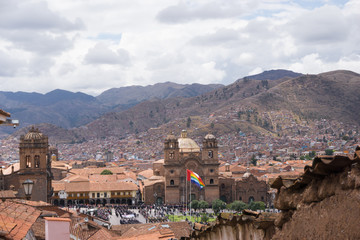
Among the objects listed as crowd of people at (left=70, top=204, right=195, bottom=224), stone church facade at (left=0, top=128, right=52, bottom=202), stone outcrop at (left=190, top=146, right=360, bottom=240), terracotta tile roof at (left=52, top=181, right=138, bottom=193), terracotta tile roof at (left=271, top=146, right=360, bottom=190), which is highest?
terracotta tile roof at (left=271, top=146, right=360, bottom=190)

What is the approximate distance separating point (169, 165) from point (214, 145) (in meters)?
4.95

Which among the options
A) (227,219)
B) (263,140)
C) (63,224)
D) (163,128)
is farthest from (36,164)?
(163,128)

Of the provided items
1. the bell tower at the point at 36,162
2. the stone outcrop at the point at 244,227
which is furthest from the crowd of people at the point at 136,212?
the stone outcrop at the point at 244,227

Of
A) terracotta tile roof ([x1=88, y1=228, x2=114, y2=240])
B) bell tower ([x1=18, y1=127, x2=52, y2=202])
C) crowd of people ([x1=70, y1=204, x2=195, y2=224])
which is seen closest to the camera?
terracotta tile roof ([x1=88, y1=228, x2=114, y2=240])

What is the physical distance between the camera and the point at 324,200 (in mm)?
2785

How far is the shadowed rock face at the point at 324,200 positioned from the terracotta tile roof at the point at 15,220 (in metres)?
4.05

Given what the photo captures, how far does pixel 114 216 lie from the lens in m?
41.9

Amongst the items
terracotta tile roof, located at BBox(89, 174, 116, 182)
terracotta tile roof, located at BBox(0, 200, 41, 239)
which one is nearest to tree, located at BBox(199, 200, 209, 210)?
terracotta tile roof, located at BBox(89, 174, 116, 182)

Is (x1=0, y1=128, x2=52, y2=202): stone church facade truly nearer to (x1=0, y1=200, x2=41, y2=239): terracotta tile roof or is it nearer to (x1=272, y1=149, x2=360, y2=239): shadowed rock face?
(x1=0, y1=200, x2=41, y2=239): terracotta tile roof

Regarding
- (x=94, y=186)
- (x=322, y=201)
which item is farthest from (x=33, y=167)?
(x=322, y=201)

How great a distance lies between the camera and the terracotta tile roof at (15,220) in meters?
6.77

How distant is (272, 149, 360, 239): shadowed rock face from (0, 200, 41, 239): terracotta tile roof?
4.05 m

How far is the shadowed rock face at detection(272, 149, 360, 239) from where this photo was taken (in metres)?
2.52

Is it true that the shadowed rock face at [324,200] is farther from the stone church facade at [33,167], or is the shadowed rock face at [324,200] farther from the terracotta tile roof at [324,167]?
the stone church facade at [33,167]
